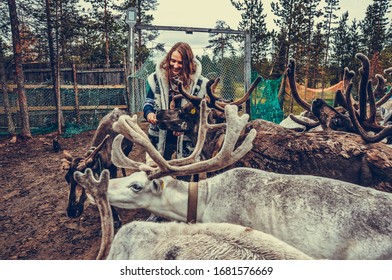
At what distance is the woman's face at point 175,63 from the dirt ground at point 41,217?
4.48 ft

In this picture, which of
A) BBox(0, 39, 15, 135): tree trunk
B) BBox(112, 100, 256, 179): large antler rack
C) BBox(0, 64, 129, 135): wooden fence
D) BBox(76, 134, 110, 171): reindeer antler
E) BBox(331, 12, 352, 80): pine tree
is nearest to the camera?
BBox(112, 100, 256, 179): large antler rack

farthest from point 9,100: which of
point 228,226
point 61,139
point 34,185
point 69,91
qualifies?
point 228,226

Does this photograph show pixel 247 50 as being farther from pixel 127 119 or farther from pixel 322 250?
pixel 322 250

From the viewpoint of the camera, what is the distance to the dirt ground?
2.45m

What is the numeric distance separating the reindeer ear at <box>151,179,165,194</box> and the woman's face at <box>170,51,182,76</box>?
1.13 metres

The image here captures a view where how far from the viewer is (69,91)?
7410mm

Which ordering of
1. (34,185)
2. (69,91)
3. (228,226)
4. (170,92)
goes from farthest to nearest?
(69,91) → (34,185) → (170,92) → (228,226)

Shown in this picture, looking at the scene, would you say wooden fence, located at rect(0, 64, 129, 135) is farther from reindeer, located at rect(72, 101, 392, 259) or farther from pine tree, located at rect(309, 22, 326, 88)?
reindeer, located at rect(72, 101, 392, 259)

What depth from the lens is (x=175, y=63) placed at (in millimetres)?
2766

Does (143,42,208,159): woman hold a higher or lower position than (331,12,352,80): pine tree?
lower

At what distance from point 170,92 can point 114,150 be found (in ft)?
3.00

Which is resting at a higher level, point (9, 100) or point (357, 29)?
point (357, 29)

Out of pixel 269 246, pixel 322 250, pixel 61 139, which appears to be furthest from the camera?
pixel 61 139

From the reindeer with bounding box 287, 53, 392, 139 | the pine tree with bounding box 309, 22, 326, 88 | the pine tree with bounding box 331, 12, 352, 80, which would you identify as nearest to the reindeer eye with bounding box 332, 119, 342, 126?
the reindeer with bounding box 287, 53, 392, 139
